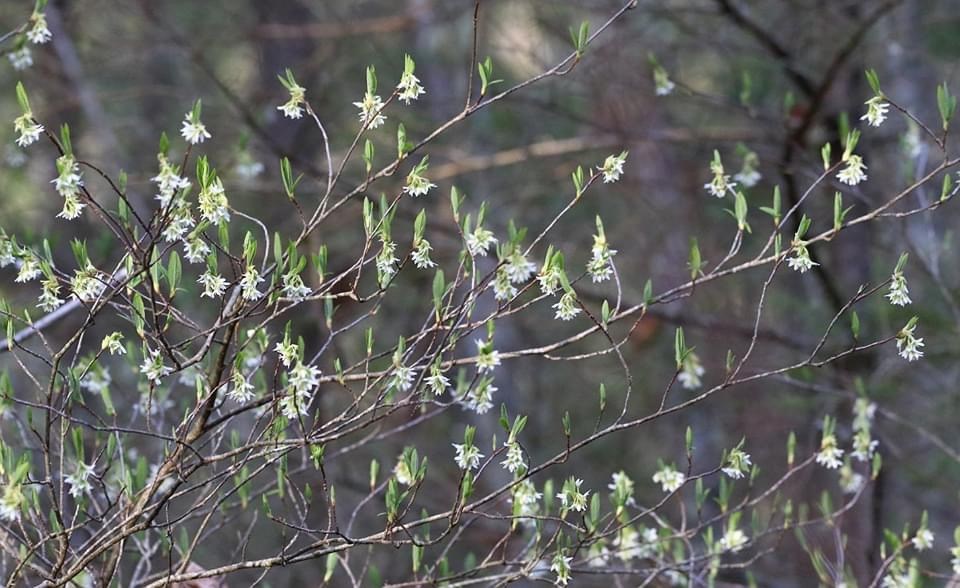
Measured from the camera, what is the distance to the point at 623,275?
379 inches

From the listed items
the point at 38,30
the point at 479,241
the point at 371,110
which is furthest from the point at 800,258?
the point at 38,30

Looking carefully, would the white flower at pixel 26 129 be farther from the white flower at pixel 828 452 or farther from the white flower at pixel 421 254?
the white flower at pixel 828 452

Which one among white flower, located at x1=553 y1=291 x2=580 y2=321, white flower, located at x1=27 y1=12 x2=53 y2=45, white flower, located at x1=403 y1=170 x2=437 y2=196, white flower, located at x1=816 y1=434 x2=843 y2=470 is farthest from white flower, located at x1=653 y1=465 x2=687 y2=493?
white flower, located at x1=27 y1=12 x2=53 y2=45

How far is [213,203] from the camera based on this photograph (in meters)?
2.35

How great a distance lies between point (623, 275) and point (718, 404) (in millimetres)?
1311

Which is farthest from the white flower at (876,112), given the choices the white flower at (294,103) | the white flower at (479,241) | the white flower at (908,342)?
the white flower at (294,103)

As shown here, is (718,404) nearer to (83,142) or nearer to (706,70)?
(706,70)

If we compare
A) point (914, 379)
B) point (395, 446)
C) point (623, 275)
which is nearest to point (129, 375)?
point (395, 446)

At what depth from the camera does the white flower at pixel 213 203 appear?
2.34 meters

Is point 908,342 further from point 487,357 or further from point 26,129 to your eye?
point 26,129

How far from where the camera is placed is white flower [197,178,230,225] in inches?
92.0

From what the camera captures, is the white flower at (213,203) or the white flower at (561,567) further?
the white flower at (561,567)

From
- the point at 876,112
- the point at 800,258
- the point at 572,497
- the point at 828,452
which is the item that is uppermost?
the point at 876,112

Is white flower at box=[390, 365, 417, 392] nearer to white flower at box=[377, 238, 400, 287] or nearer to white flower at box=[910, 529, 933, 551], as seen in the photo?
white flower at box=[377, 238, 400, 287]
